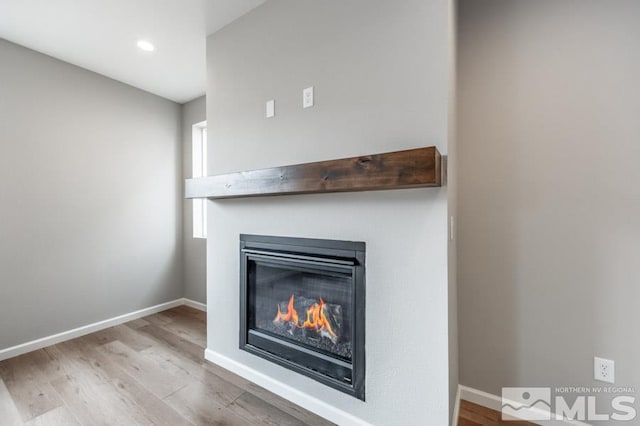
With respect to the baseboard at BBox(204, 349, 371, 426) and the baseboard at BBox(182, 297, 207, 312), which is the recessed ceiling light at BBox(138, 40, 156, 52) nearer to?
the baseboard at BBox(204, 349, 371, 426)

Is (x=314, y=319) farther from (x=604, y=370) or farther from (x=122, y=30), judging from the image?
(x=122, y=30)

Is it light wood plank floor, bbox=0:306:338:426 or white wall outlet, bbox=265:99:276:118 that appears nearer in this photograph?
light wood plank floor, bbox=0:306:338:426

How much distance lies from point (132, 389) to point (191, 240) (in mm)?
1996

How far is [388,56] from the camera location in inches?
59.1

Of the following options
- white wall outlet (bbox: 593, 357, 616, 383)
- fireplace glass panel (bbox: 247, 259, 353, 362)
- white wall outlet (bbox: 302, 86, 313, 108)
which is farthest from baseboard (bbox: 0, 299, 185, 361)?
white wall outlet (bbox: 593, 357, 616, 383)

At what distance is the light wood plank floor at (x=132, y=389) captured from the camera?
1.73 meters

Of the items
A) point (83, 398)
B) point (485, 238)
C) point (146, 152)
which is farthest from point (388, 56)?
point (146, 152)

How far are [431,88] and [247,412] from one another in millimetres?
2119

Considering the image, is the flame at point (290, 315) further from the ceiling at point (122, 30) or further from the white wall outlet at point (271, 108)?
the ceiling at point (122, 30)

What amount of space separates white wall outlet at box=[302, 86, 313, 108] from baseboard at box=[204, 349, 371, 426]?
183 centimetres

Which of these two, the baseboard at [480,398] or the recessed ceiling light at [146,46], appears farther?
the recessed ceiling light at [146,46]

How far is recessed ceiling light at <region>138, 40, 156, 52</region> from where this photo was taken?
249cm

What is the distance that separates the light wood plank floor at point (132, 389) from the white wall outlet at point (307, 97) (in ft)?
6.27

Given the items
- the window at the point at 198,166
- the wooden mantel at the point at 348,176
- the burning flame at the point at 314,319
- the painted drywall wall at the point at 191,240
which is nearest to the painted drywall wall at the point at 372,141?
the wooden mantel at the point at 348,176
